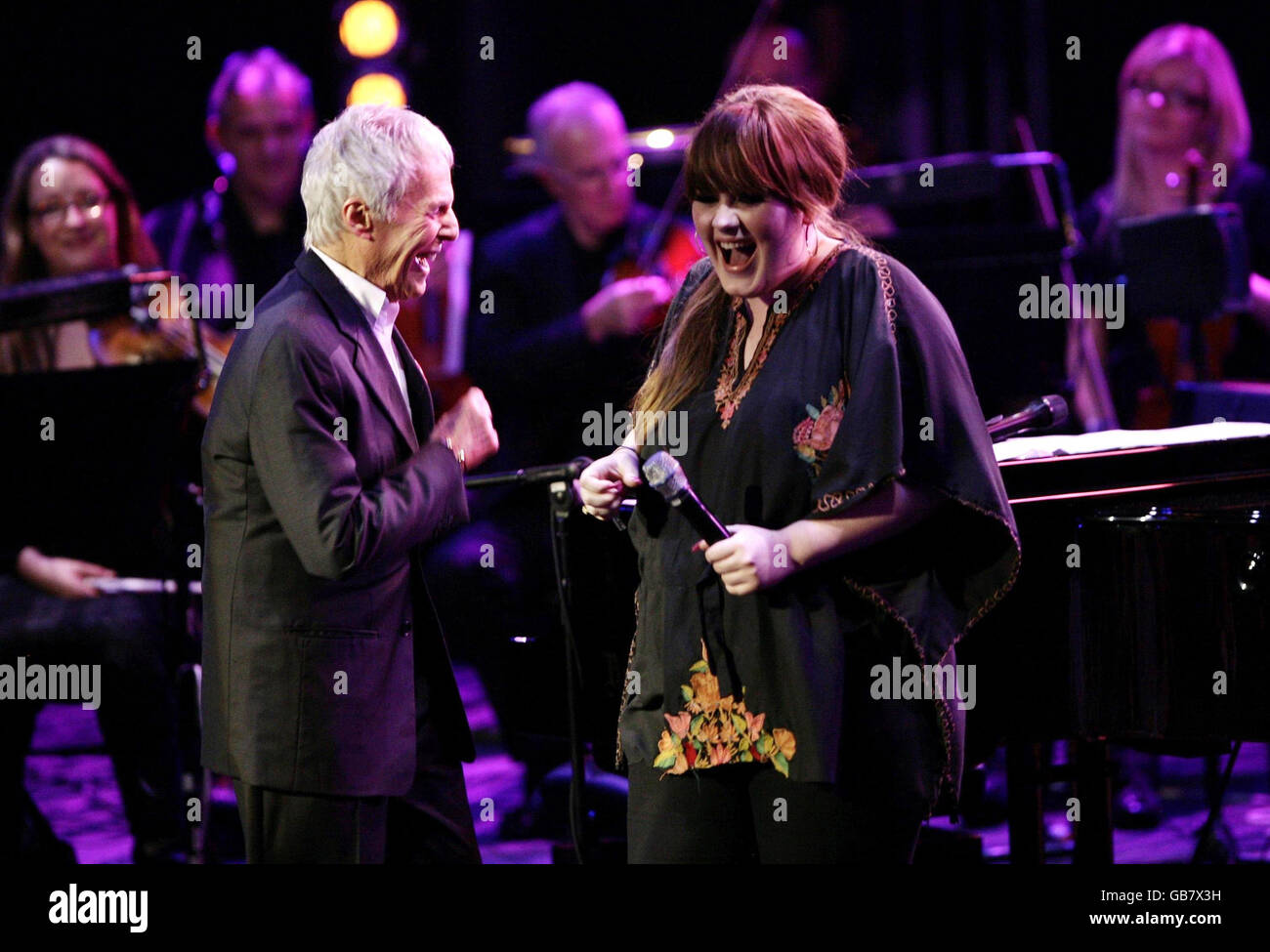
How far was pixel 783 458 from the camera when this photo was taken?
2.24m

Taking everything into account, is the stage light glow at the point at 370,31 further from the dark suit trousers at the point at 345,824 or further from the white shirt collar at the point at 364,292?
the dark suit trousers at the point at 345,824

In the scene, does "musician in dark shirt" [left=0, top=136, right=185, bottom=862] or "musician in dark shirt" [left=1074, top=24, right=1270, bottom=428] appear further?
"musician in dark shirt" [left=1074, top=24, right=1270, bottom=428]

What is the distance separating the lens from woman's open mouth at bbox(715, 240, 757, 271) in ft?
7.43

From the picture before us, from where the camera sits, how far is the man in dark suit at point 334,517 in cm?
234

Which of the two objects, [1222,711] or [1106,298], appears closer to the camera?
[1222,711]

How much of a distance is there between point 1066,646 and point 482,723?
324 centimetres

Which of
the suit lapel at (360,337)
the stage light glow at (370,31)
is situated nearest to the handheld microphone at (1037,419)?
the suit lapel at (360,337)

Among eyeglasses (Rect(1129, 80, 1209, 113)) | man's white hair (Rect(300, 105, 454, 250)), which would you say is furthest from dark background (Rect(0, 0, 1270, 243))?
man's white hair (Rect(300, 105, 454, 250))

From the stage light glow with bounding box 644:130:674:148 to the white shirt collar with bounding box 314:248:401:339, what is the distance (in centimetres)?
311

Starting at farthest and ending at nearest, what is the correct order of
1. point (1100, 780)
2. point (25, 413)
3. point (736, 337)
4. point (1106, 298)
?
point (1106, 298) → point (25, 413) → point (1100, 780) → point (736, 337)

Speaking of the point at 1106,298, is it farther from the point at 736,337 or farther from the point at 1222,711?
the point at 736,337

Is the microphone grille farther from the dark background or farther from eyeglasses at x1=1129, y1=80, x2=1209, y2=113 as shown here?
the dark background

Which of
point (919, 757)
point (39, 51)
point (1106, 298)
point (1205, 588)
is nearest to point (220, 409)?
point (919, 757)
